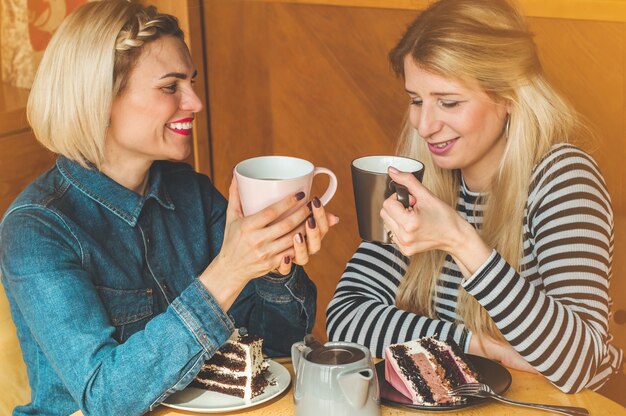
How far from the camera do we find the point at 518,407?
3.94ft

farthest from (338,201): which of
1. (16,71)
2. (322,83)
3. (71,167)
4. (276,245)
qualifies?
(276,245)

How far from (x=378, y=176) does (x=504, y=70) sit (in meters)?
0.51

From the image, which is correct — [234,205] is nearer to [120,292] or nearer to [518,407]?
[120,292]

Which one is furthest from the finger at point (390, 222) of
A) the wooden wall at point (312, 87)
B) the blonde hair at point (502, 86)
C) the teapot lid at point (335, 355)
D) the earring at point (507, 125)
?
the wooden wall at point (312, 87)

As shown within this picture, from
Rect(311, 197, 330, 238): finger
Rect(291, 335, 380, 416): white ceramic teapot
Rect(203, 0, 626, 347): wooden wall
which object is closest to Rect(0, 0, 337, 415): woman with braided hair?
Rect(311, 197, 330, 238): finger

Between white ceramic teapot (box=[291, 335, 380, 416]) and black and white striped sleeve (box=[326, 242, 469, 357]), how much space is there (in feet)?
1.31

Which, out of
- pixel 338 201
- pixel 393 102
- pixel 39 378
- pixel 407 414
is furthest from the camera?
pixel 338 201

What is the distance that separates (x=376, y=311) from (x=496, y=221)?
30 centimetres

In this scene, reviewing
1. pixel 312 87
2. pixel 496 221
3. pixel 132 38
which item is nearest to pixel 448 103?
pixel 496 221

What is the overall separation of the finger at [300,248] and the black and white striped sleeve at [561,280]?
0.27 m

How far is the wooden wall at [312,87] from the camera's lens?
2.62 meters

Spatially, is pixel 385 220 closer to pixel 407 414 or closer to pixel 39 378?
pixel 407 414

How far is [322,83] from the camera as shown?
110 inches

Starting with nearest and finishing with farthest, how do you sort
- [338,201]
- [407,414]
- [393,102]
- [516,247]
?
[407,414] → [516,247] → [393,102] → [338,201]
